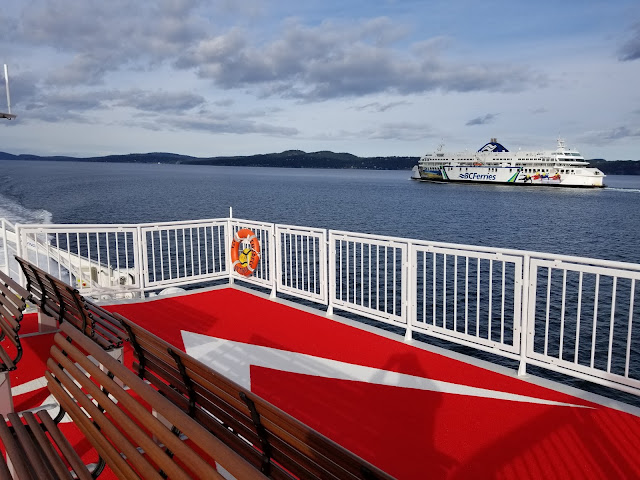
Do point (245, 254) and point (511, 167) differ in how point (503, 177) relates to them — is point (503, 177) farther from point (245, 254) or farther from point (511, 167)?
point (245, 254)

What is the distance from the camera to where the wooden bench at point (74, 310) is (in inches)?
115

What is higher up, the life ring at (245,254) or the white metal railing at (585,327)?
Result: the life ring at (245,254)

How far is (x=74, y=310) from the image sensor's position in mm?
3340

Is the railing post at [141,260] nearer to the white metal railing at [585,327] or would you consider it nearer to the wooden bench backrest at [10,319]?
the wooden bench backrest at [10,319]

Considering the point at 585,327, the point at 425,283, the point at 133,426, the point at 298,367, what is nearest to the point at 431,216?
the point at 585,327

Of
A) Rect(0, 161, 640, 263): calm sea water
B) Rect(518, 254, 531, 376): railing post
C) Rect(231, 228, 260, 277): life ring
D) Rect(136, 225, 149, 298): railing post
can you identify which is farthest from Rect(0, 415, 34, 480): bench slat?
Rect(0, 161, 640, 263): calm sea water

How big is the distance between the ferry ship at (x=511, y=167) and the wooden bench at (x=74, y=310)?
320ft

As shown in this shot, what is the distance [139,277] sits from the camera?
686 cm

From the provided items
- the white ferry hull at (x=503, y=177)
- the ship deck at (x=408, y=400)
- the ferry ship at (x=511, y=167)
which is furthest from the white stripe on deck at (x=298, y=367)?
the white ferry hull at (x=503, y=177)

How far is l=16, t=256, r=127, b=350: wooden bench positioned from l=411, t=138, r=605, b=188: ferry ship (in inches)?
3840

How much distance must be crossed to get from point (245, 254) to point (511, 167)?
326ft

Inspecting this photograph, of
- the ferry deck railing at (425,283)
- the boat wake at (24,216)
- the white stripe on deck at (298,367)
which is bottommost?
the boat wake at (24,216)

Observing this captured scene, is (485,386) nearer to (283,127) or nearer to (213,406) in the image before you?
(213,406)

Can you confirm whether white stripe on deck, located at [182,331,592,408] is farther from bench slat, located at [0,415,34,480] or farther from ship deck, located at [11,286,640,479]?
bench slat, located at [0,415,34,480]
